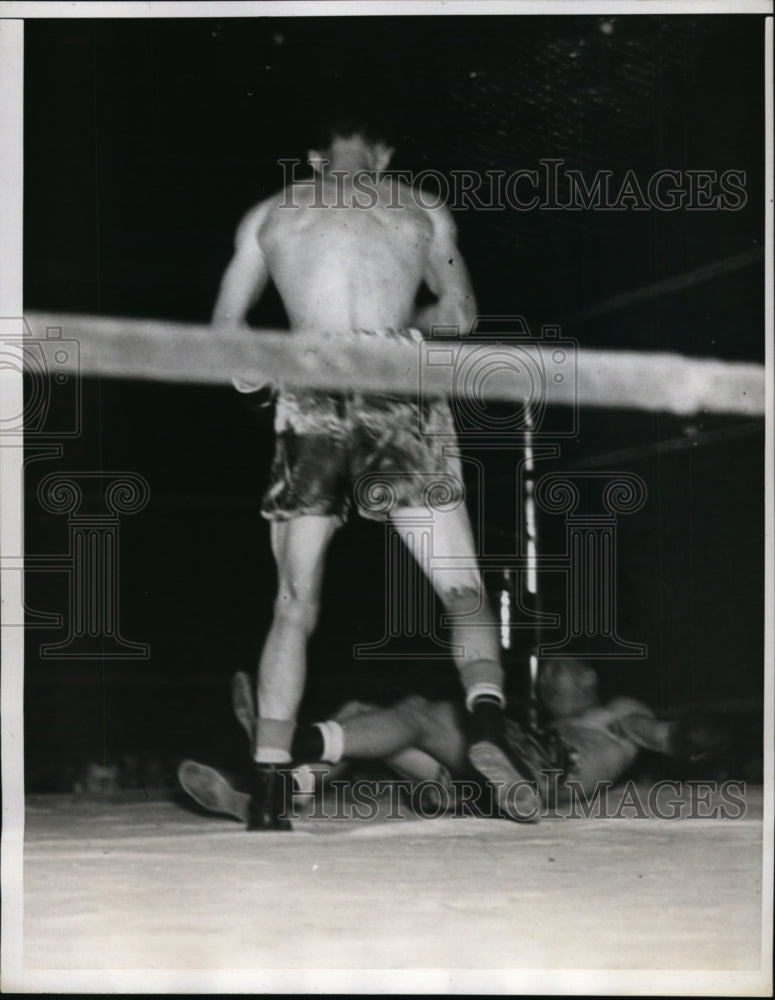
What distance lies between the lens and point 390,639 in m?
2.96

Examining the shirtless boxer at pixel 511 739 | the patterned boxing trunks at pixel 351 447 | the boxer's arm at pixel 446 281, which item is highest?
the boxer's arm at pixel 446 281

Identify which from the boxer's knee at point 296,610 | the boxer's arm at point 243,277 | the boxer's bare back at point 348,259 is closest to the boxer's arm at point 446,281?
the boxer's bare back at point 348,259

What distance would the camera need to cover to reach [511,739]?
295cm

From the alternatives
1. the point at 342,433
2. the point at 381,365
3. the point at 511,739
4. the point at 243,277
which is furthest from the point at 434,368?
the point at 511,739

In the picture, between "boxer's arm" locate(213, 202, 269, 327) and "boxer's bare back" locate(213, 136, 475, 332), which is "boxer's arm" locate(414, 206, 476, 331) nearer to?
"boxer's bare back" locate(213, 136, 475, 332)

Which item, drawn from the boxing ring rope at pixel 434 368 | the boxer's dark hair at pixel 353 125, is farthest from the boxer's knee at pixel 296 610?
the boxer's dark hair at pixel 353 125

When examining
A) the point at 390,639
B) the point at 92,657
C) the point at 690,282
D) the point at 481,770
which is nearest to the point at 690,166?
the point at 690,282

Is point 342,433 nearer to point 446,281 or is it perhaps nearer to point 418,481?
point 418,481

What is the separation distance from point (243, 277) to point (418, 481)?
2.19 ft

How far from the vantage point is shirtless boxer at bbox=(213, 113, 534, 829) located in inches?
116

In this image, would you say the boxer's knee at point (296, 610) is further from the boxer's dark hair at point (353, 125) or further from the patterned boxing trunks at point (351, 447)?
the boxer's dark hair at point (353, 125)

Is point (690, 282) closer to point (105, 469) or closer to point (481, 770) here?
point (481, 770)

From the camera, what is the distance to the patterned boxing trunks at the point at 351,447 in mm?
2949

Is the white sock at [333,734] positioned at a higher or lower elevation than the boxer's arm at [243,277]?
lower
